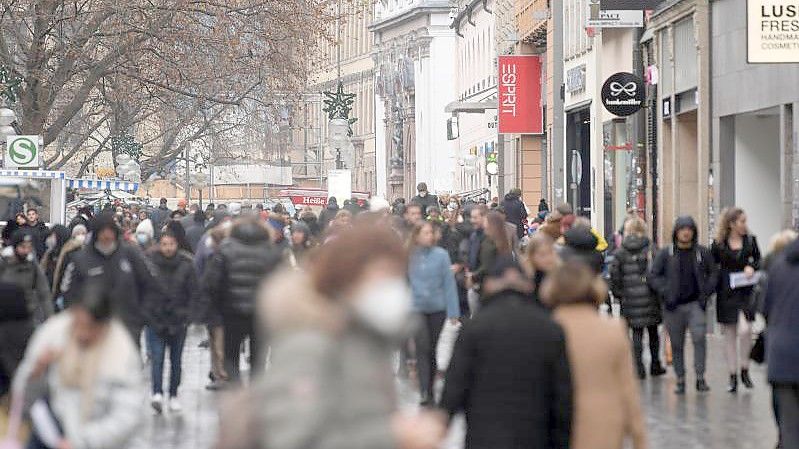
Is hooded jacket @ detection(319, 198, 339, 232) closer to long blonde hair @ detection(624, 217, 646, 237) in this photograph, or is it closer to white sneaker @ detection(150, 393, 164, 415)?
Answer: long blonde hair @ detection(624, 217, 646, 237)

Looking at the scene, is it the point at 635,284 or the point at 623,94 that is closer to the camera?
the point at 635,284

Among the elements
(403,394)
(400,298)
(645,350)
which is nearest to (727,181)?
(645,350)

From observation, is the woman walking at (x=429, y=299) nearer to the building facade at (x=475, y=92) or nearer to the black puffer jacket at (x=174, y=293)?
the black puffer jacket at (x=174, y=293)

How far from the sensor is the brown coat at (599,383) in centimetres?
969

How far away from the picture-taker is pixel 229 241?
52.0ft

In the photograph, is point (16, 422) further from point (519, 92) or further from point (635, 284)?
point (519, 92)

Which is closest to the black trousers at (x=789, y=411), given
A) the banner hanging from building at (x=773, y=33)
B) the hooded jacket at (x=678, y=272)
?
the hooded jacket at (x=678, y=272)

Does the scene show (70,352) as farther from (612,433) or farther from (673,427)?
(673,427)

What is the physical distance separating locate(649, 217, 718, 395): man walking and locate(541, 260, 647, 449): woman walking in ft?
29.5

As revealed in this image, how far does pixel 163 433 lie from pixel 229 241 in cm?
155

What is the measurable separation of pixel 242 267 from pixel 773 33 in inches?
327

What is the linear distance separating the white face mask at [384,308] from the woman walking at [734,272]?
1386 cm

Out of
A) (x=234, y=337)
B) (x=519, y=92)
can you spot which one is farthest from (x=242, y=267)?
(x=519, y=92)

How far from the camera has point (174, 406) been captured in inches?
688
